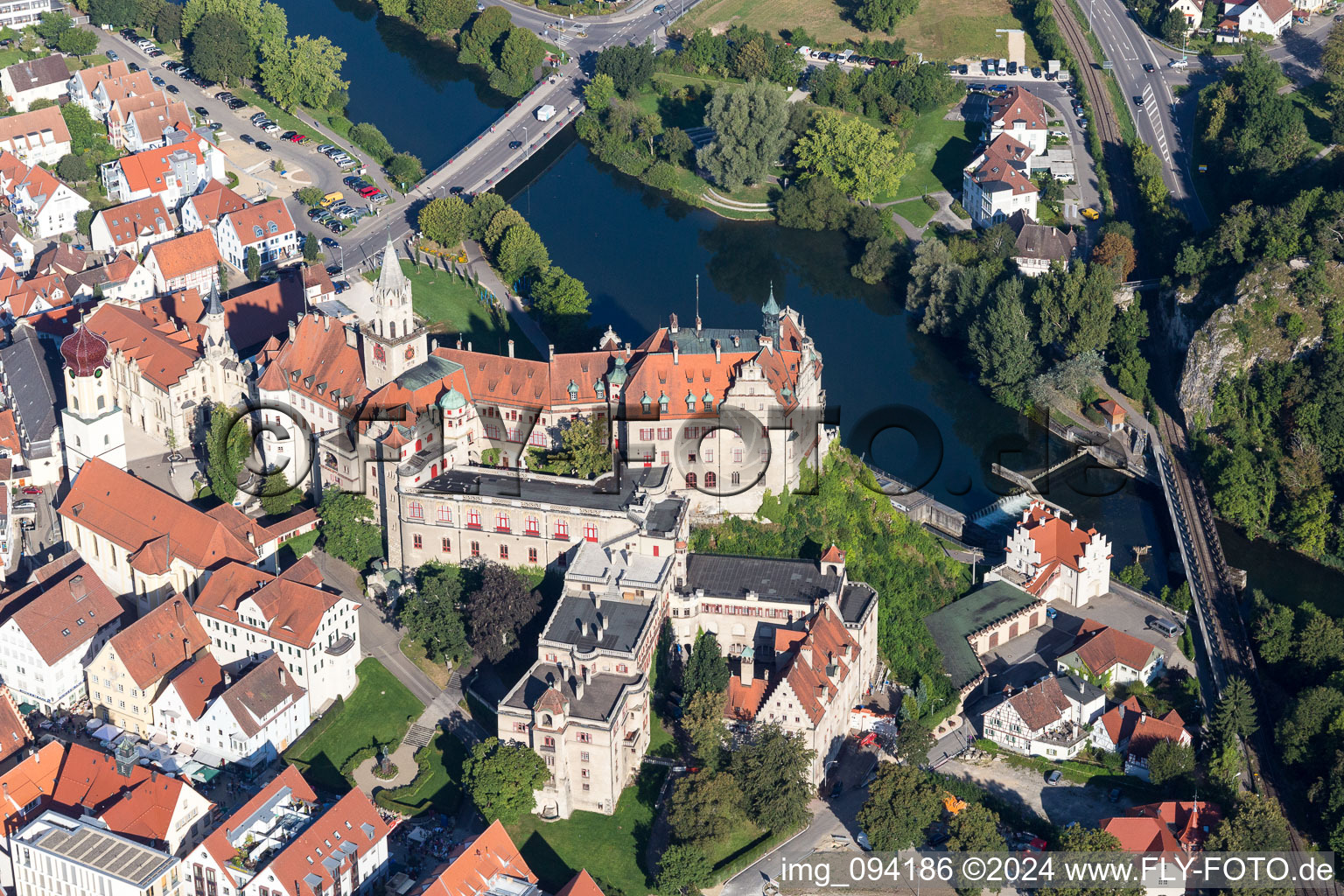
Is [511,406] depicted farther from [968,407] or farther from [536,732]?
[968,407]

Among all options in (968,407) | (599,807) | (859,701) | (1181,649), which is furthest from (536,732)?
(968,407)

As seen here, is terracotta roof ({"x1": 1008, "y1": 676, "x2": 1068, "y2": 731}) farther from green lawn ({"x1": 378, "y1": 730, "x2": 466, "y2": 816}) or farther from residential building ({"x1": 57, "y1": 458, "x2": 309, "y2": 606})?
residential building ({"x1": 57, "y1": 458, "x2": 309, "y2": 606})

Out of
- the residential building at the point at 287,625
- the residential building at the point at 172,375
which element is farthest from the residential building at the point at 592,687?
the residential building at the point at 172,375

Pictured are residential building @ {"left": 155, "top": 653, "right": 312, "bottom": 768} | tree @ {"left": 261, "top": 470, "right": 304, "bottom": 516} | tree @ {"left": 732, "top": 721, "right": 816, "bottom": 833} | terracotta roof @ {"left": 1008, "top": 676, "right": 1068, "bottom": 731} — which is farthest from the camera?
tree @ {"left": 261, "top": 470, "right": 304, "bottom": 516}

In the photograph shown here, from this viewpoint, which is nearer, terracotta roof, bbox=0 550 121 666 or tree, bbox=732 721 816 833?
tree, bbox=732 721 816 833

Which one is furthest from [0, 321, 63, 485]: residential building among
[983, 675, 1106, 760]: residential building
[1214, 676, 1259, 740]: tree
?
[1214, 676, 1259, 740]: tree

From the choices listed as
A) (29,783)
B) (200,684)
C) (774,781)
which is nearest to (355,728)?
(200,684)
